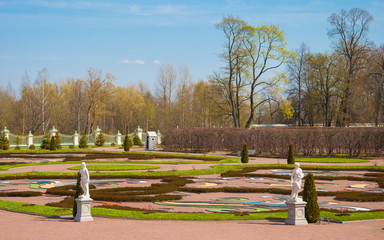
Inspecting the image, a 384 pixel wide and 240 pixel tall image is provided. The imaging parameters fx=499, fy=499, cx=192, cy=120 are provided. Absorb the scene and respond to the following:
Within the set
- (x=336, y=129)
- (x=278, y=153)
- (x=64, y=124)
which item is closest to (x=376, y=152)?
(x=336, y=129)

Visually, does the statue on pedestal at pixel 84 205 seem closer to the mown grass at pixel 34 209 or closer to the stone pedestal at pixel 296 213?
the mown grass at pixel 34 209

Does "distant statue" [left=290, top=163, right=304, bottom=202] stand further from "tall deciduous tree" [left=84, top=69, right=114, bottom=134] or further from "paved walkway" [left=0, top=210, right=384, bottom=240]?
"tall deciduous tree" [left=84, top=69, right=114, bottom=134]

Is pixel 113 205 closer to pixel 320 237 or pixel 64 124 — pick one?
pixel 320 237

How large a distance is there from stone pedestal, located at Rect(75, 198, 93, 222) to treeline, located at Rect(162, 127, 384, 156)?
87.7ft

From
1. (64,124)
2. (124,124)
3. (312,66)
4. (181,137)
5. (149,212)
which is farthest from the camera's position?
(124,124)

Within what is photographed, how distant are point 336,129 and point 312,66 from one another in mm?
21582

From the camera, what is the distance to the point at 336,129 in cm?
3547

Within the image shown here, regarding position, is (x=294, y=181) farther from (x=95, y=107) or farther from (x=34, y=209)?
(x=95, y=107)

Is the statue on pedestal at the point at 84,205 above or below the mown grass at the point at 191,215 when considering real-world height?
above

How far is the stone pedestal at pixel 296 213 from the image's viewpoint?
10.7m

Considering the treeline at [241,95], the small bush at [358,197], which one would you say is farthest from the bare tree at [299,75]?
the small bush at [358,197]

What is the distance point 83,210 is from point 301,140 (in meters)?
27.1

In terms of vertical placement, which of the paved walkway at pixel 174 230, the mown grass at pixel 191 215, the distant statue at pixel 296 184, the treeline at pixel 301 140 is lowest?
the paved walkway at pixel 174 230

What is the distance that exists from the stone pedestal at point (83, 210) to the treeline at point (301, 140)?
2673 centimetres
